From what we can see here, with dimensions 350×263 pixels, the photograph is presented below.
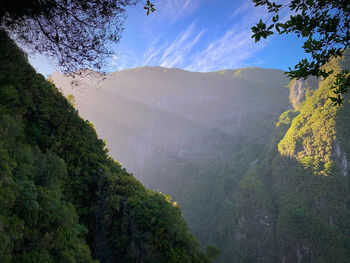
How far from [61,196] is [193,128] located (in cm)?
11524

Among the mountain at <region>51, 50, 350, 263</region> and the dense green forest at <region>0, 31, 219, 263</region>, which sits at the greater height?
the mountain at <region>51, 50, 350, 263</region>

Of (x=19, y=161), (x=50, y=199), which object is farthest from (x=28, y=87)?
(x=50, y=199)

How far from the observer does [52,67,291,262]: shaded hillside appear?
80.5 metres

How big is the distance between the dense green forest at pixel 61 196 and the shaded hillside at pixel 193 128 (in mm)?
54744

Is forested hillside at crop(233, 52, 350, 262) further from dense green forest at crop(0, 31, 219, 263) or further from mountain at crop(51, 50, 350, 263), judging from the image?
dense green forest at crop(0, 31, 219, 263)

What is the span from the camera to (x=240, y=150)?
99.5 metres

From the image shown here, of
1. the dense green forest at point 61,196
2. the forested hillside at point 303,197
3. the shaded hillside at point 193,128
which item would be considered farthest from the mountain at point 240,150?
the dense green forest at point 61,196

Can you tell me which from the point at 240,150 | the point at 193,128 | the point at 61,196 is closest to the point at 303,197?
the point at 240,150

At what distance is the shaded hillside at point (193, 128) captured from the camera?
264 ft

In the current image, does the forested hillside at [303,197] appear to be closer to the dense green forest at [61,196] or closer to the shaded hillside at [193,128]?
the shaded hillside at [193,128]

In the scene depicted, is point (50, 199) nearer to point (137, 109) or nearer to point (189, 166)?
point (189, 166)

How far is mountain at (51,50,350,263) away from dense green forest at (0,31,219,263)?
10.5ft

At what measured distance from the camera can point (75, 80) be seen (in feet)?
19.8

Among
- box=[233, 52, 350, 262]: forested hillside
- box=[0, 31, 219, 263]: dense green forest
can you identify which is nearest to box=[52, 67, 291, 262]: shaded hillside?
box=[233, 52, 350, 262]: forested hillside
